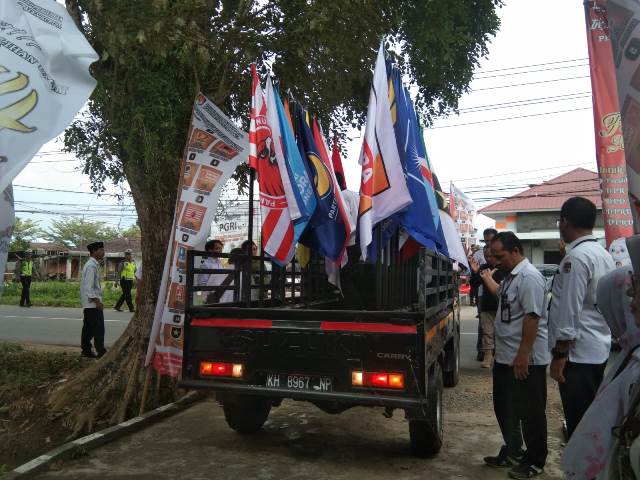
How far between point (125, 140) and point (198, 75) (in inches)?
42.5

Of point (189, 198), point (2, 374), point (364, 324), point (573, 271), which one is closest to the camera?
point (573, 271)

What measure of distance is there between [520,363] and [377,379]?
3.44ft

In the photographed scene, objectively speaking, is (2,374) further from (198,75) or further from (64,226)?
(64,226)

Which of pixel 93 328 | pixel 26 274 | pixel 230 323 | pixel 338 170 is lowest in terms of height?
pixel 93 328

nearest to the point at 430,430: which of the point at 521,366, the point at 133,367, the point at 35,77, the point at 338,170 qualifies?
the point at 521,366

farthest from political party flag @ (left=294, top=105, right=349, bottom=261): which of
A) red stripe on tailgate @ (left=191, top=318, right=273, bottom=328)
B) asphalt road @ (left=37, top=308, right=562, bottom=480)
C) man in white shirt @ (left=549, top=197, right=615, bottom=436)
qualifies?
man in white shirt @ (left=549, top=197, right=615, bottom=436)

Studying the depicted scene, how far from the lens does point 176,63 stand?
5.88 metres

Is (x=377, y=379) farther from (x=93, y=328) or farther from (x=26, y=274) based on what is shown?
(x=26, y=274)

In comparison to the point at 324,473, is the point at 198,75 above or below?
above

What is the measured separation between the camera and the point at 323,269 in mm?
6305

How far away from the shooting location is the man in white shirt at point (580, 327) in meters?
3.38

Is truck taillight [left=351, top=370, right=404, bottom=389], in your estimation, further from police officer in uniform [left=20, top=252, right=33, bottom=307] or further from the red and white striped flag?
police officer in uniform [left=20, top=252, right=33, bottom=307]

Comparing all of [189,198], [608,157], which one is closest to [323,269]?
[189,198]

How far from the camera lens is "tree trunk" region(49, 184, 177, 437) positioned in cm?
565
